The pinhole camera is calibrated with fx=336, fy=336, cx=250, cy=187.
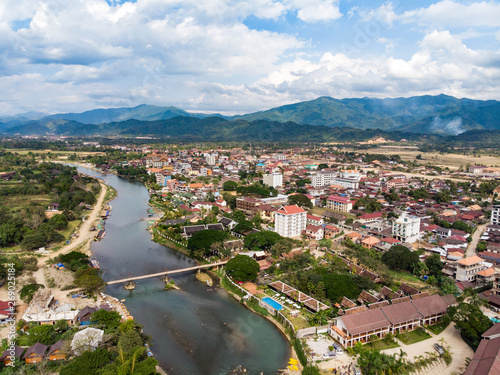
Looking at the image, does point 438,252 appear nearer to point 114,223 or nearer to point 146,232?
point 146,232

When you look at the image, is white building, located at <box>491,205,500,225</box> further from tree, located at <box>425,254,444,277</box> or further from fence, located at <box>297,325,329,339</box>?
fence, located at <box>297,325,329,339</box>

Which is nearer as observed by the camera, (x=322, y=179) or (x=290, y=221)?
(x=290, y=221)

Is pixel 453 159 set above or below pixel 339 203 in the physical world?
above

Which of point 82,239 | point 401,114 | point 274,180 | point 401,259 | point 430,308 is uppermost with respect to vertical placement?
point 401,114

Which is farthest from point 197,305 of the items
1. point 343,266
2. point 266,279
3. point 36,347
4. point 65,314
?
point 343,266

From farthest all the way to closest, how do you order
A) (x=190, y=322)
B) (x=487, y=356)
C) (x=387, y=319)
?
(x=190, y=322)
(x=387, y=319)
(x=487, y=356)

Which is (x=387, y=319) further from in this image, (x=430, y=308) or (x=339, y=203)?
(x=339, y=203)

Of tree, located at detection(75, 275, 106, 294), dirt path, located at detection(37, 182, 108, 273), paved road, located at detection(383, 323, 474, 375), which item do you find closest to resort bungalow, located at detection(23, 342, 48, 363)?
tree, located at detection(75, 275, 106, 294)

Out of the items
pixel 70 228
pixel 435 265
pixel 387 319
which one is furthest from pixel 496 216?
pixel 70 228
